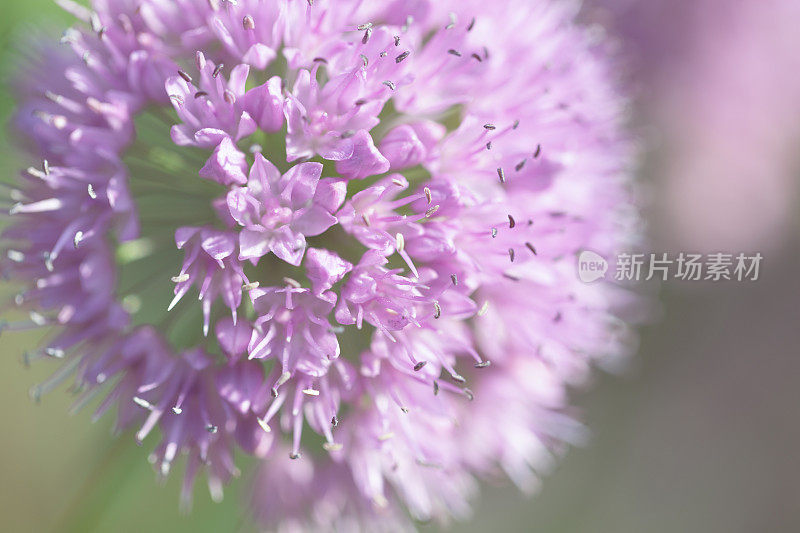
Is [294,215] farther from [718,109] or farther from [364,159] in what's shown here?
[718,109]

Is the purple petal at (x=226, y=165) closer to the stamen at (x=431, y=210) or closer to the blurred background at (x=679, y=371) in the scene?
the stamen at (x=431, y=210)

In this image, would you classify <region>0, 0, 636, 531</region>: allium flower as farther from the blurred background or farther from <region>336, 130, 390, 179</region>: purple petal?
the blurred background

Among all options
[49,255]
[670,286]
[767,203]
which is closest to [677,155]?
[767,203]

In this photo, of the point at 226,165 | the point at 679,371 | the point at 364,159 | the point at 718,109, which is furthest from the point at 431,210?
the point at 679,371

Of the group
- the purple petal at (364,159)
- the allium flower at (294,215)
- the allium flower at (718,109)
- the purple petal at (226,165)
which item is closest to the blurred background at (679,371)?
the allium flower at (718,109)

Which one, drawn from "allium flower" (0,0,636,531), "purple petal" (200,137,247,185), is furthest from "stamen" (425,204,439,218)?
"purple petal" (200,137,247,185)

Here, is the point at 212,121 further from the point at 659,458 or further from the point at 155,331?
the point at 659,458
